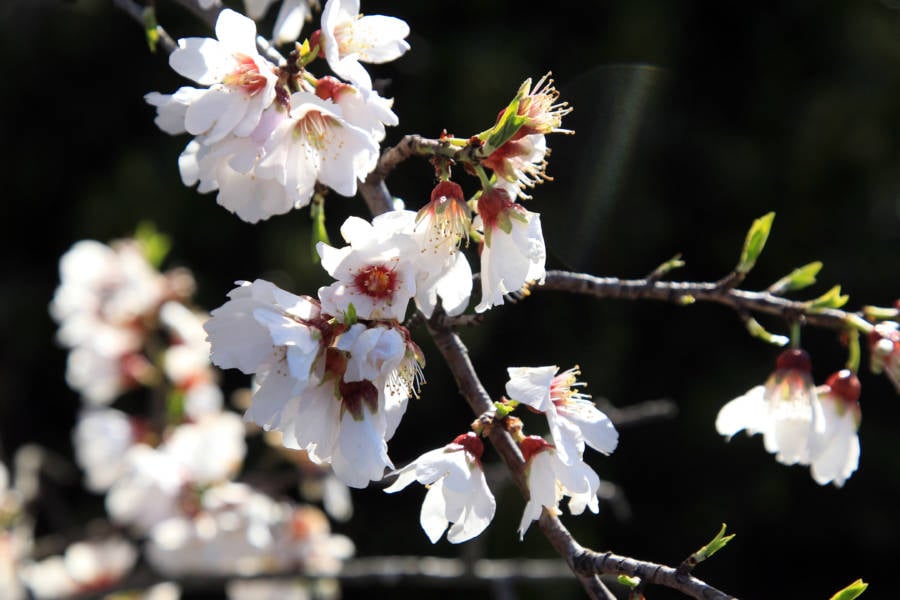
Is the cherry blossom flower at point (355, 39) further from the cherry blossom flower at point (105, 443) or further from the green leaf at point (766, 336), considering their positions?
the cherry blossom flower at point (105, 443)

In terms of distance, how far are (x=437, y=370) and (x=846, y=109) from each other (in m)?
1.65

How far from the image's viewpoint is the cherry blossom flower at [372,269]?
1.97 feet

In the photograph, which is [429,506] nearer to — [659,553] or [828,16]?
[659,553]

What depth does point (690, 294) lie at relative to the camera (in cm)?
81

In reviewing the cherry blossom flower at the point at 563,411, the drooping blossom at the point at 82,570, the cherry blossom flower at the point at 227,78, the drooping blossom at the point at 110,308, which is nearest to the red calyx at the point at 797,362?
the cherry blossom flower at the point at 563,411

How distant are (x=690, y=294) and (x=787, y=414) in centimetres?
16

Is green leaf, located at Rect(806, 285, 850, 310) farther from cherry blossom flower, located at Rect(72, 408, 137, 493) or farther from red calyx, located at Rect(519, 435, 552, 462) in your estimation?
cherry blossom flower, located at Rect(72, 408, 137, 493)

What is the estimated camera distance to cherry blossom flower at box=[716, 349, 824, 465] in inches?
33.5

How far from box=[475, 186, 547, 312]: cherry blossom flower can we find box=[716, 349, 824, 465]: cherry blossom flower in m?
0.33

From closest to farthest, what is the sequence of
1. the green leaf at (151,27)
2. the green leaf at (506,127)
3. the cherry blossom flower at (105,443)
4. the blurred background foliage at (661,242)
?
the green leaf at (506,127), the green leaf at (151,27), the cherry blossom flower at (105,443), the blurred background foliage at (661,242)

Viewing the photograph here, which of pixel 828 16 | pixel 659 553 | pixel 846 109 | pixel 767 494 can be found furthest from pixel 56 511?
pixel 828 16

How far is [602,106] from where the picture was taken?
209cm

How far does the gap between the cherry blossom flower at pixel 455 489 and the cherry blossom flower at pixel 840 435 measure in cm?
38

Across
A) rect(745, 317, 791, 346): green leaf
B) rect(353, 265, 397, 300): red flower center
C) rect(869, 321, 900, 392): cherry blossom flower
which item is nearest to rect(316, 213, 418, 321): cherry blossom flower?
rect(353, 265, 397, 300): red flower center
